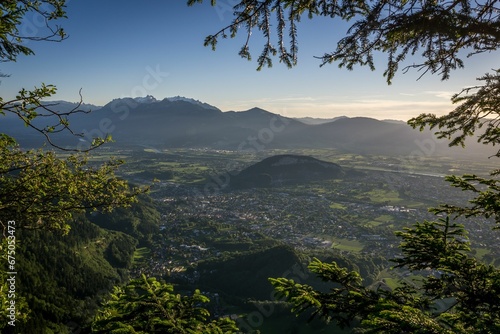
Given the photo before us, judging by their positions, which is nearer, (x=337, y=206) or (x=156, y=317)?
(x=156, y=317)

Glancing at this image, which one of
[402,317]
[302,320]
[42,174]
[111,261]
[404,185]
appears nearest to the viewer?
[402,317]

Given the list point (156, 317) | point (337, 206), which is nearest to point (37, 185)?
point (156, 317)

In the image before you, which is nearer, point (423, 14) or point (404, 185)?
point (423, 14)

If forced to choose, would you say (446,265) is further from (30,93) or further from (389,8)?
(30,93)

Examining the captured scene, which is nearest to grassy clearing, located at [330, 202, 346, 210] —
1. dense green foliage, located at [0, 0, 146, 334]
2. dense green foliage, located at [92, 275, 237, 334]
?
dense green foliage, located at [0, 0, 146, 334]

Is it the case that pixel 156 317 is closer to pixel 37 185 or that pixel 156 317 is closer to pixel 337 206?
pixel 37 185

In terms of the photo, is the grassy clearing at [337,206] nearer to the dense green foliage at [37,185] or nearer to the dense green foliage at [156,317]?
the dense green foliage at [37,185]

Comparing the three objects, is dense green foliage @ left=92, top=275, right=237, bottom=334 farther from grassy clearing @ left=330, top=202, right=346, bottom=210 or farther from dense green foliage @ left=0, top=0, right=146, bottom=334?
grassy clearing @ left=330, top=202, right=346, bottom=210

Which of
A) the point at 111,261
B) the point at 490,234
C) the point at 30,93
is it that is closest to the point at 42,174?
the point at 30,93

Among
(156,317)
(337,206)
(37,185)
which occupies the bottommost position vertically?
(337,206)
